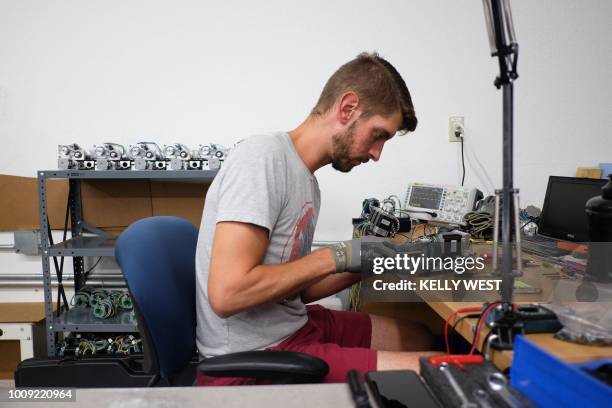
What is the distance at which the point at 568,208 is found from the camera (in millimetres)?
1410

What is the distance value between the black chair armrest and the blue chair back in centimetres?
15

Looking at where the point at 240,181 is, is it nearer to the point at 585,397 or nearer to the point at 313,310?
the point at 313,310

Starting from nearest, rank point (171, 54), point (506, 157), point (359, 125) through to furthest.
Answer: point (506, 157) → point (359, 125) → point (171, 54)

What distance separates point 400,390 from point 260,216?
44 centimetres

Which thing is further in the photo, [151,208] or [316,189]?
[151,208]

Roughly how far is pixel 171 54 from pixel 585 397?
2189mm

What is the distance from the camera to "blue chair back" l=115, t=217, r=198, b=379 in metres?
0.83

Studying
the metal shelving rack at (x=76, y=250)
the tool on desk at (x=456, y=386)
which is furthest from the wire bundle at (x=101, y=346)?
the tool on desk at (x=456, y=386)

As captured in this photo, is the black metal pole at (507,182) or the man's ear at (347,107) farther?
the man's ear at (347,107)

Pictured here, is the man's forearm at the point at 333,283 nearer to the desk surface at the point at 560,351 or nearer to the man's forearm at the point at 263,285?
the man's forearm at the point at 263,285

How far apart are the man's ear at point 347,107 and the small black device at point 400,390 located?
654mm

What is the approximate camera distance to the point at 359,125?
1.02m

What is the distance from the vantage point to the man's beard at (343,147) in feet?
3.39

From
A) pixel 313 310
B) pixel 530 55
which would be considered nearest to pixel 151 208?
pixel 313 310
